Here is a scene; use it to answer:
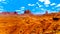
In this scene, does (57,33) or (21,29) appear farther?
(21,29)

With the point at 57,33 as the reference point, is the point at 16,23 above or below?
above

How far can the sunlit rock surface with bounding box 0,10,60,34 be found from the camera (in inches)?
232

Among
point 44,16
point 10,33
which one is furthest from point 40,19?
point 10,33

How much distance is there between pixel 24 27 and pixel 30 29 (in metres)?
0.23

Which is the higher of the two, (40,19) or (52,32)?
(40,19)

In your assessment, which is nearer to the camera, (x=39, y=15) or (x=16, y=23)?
(x=39, y=15)

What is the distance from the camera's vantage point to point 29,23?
6.27m

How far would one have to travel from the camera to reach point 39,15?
18.5ft

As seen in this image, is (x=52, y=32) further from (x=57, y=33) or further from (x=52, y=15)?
(x=52, y=15)

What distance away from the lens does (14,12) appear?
564 cm

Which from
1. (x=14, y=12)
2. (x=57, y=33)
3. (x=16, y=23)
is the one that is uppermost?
(x=14, y=12)

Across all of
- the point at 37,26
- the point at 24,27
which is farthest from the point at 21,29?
the point at 37,26

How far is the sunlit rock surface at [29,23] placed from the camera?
589 centimetres

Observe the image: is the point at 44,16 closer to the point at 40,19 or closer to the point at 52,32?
the point at 40,19
